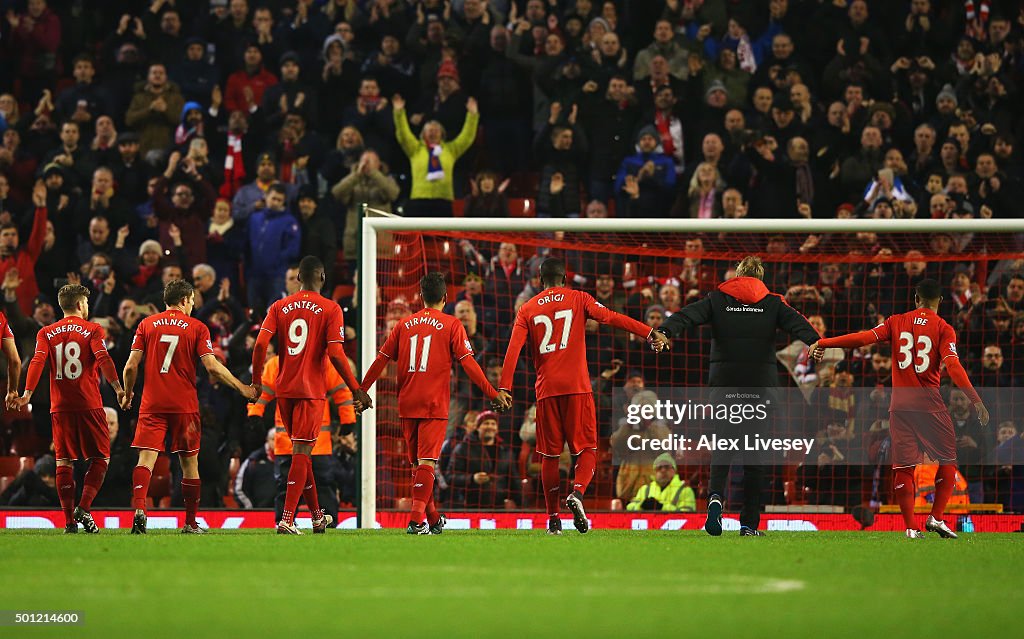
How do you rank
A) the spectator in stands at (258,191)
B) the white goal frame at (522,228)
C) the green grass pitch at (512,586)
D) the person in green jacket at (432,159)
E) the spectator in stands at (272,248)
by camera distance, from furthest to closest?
1. the person in green jacket at (432,159)
2. the spectator in stands at (258,191)
3. the spectator in stands at (272,248)
4. the white goal frame at (522,228)
5. the green grass pitch at (512,586)

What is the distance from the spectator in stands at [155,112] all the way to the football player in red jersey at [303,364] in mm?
7966

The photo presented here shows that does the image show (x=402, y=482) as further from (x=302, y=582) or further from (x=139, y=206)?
(x=302, y=582)

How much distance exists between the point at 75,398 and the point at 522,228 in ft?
13.6

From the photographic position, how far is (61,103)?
18.9m

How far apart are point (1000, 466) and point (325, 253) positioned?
7.68 metres

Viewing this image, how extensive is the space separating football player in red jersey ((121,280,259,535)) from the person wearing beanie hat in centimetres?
700

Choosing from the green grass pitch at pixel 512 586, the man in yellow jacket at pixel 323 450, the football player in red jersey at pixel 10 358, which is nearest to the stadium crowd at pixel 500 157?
the man in yellow jacket at pixel 323 450

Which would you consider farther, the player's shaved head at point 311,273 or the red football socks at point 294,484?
the player's shaved head at point 311,273

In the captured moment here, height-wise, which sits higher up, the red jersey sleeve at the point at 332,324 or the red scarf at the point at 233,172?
the red scarf at the point at 233,172

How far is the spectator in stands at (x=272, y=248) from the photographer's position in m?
16.6

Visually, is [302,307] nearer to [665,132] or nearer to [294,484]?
[294,484]

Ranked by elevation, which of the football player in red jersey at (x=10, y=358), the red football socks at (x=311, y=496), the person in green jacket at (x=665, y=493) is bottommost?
the person in green jacket at (x=665, y=493)

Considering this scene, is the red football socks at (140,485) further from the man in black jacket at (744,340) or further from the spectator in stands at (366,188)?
the spectator in stands at (366,188)

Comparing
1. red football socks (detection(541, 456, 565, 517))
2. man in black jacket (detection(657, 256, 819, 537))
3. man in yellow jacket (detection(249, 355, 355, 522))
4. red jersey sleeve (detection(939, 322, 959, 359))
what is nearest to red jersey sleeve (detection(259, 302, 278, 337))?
man in yellow jacket (detection(249, 355, 355, 522))
